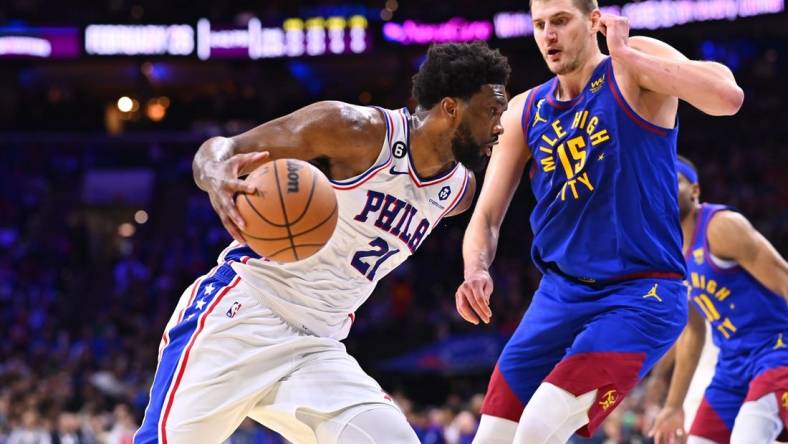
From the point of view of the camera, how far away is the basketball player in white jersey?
3852 mm

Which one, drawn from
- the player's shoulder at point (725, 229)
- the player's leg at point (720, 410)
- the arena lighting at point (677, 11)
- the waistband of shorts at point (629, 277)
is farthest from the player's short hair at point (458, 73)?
the arena lighting at point (677, 11)

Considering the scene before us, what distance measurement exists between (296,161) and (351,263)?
30.0 inches

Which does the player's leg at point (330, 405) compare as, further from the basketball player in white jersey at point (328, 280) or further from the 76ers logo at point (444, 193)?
the 76ers logo at point (444, 193)

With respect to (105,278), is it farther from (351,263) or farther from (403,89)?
(351,263)

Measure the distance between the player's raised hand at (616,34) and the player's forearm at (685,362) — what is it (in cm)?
226

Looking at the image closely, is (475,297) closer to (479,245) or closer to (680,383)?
(479,245)

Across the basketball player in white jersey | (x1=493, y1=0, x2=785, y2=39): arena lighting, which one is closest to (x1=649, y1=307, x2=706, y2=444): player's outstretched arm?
the basketball player in white jersey

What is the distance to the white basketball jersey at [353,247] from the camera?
4051 mm

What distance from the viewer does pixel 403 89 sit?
881 inches

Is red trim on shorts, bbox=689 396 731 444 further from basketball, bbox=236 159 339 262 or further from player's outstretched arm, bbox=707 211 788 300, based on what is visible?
basketball, bbox=236 159 339 262

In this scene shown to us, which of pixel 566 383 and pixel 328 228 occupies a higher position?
pixel 328 228

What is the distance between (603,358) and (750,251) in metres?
1.72

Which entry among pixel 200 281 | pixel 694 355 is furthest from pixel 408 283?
pixel 200 281

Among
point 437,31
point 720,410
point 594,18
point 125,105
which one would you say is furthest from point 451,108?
point 125,105
